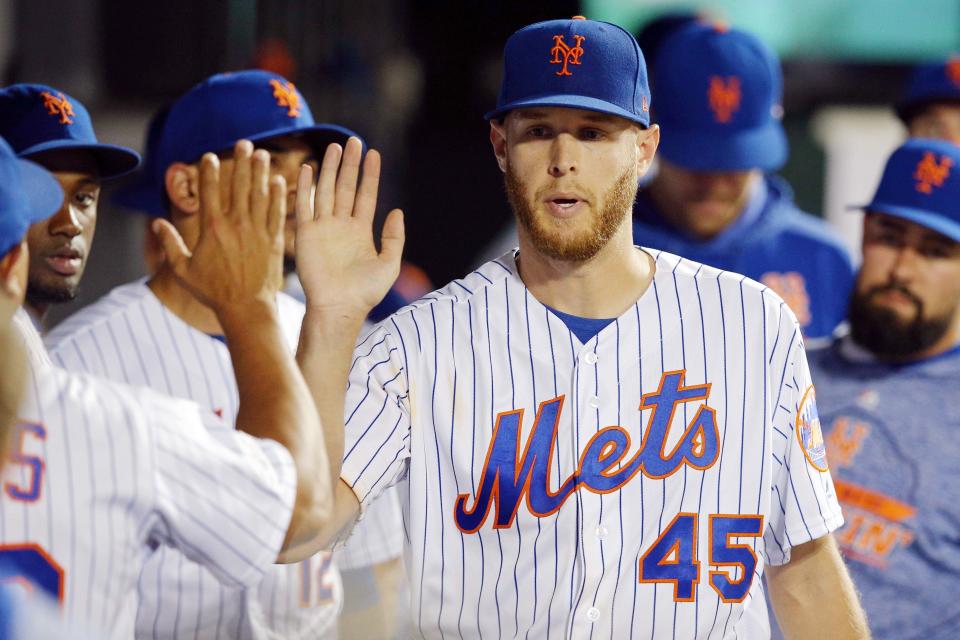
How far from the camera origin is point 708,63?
4.69 meters

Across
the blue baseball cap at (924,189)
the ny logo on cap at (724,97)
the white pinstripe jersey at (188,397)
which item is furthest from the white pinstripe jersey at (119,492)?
the ny logo on cap at (724,97)

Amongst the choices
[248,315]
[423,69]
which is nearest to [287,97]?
[248,315]

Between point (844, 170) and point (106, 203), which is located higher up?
point (844, 170)

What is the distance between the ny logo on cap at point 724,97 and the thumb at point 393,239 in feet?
7.13

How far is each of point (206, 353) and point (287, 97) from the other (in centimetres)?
74

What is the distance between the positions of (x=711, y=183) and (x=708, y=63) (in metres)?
0.43

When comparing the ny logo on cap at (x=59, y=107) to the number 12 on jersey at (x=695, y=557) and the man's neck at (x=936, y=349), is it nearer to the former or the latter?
the number 12 on jersey at (x=695, y=557)

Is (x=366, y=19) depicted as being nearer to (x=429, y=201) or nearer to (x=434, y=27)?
(x=434, y=27)

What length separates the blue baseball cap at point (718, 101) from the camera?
4520 millimetres

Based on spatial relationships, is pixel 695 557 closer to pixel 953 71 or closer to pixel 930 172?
pixel 930 172

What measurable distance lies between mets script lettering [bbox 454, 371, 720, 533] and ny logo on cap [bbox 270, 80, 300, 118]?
49.9 inches

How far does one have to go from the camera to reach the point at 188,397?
310cm

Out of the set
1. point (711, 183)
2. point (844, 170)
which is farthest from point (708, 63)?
point (844, 170)

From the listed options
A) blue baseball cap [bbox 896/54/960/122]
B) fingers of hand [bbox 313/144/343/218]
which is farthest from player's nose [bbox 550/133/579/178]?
blue baseball cap [bbox 896/54/960/122]
